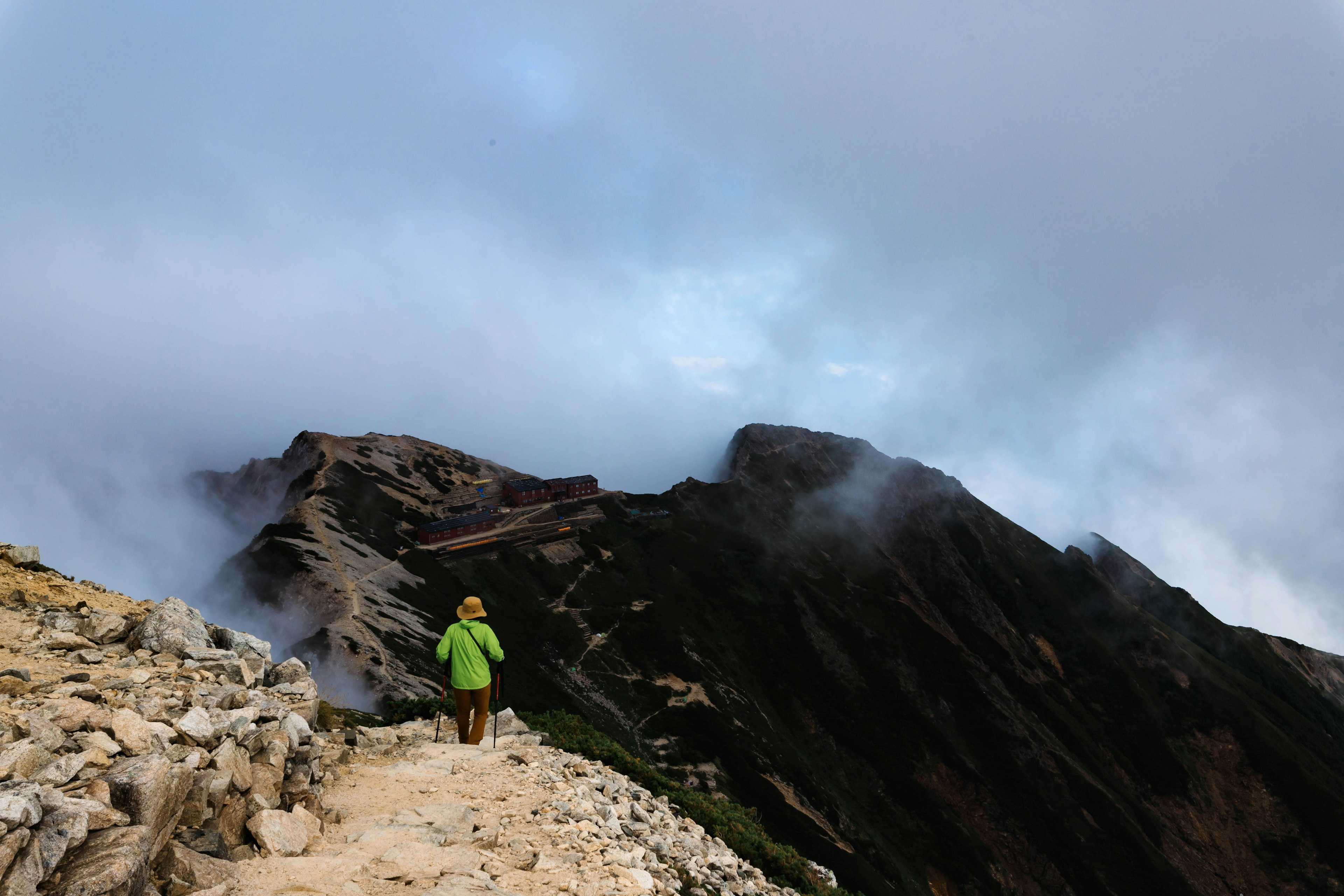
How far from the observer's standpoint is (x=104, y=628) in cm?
1250

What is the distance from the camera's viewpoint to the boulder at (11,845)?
18.3 feet

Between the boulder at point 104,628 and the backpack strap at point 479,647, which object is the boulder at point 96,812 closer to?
the boulder at point 104,628

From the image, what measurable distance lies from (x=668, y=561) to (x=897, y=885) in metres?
68.9

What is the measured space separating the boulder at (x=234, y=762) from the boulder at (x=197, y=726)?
9.1 inches

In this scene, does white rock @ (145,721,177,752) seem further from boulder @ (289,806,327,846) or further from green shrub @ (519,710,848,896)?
green shrub @ (519,710,848,896)

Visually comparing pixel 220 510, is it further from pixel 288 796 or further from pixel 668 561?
pixel 288 796

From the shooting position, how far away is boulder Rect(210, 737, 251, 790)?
8453 millimetres

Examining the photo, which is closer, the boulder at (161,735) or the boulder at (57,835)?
the boulder at (57,835)

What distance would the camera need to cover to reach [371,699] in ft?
146

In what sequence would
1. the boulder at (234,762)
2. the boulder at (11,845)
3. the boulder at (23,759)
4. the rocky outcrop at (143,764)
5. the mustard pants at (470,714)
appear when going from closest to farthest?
the boulder at (11,845) < the rocky outcrop at (143,764) < the boulder at (23,759) < the boulder at (234,762) < the mustard pants at (470,714)

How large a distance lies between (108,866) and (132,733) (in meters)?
2.40

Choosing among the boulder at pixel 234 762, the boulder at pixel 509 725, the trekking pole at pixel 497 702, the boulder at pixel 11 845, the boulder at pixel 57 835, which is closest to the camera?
the boulder at pixel 11 845

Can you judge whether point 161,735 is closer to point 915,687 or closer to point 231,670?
point 231,670

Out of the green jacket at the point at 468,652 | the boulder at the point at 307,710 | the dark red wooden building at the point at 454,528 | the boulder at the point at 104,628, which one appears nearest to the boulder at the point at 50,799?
the boulder at the point at 307,710
